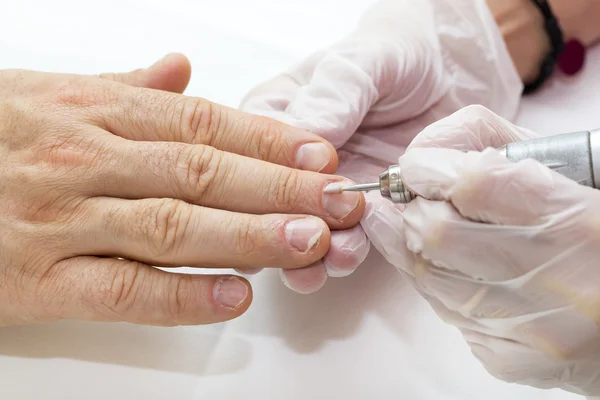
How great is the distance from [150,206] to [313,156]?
245 millimetres

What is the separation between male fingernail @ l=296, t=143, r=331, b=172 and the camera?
2.47 ft

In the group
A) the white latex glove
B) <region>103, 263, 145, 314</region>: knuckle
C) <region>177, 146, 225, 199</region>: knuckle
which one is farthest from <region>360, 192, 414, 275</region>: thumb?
<region>103, 263, 145, 314</region>: knuckle

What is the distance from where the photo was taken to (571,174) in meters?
0.57

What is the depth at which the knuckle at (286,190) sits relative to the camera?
711 millimetres

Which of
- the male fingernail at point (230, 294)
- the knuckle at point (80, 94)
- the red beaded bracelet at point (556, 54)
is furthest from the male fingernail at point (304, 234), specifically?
the red beaded bracelet at point (556, 54)

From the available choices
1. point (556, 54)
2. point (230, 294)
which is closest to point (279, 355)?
point (230, 294)

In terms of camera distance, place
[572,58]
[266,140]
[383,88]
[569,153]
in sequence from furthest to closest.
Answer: [572,58] → [383,88] → [266,140] → [569,153]

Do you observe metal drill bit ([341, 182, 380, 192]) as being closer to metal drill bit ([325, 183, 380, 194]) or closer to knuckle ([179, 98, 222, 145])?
metal drill bit ([325, 183, 380, 194])

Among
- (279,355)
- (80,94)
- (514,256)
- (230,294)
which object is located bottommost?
(279,355)

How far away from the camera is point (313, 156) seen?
0.76m

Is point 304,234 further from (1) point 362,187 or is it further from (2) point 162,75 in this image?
(2) point 162,75

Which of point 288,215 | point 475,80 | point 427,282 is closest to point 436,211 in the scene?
point 427,282

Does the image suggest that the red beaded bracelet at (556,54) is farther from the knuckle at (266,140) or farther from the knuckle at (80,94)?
the knuckle at (80,94)

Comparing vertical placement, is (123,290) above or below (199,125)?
below
